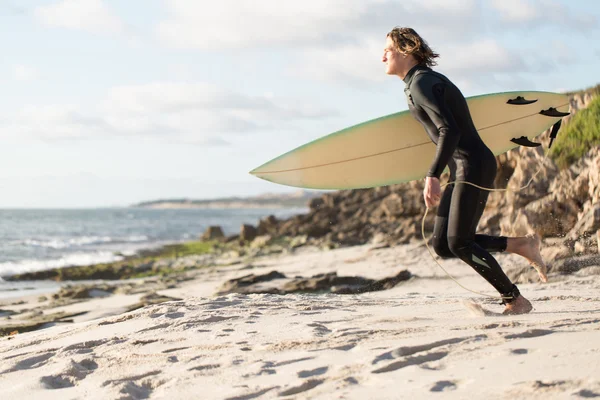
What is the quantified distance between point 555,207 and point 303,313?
476 centimetres

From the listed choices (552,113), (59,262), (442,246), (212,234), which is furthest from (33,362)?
(212,234)

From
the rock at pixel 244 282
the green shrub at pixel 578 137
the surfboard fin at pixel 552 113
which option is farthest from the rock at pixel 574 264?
the rock at pixel 244 282

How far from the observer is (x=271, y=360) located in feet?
10.5

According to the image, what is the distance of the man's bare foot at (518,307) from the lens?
3.91 meters

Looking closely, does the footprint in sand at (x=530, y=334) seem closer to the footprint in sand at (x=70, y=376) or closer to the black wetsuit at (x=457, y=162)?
A: the black wetsuit at (x=457, y=162)

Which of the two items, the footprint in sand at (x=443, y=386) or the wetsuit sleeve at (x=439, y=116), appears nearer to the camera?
the footprint in sand at (x=443, y=386)

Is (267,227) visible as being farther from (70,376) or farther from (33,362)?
(70,376)

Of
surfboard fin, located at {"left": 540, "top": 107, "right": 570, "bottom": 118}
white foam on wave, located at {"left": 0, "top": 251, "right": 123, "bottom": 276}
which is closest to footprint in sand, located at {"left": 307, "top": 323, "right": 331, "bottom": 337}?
surfboard fin, located at {"left": 540, "top": 107, "right": 570, "bottom": 118}

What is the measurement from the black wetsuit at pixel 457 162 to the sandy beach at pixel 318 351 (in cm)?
34

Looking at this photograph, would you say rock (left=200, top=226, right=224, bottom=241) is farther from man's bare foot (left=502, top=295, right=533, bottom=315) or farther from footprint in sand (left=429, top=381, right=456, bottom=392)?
footprint in sand (left=429, top=381, right=456, bottom=392)

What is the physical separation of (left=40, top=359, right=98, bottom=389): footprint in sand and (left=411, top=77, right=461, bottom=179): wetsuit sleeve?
2.12 metres

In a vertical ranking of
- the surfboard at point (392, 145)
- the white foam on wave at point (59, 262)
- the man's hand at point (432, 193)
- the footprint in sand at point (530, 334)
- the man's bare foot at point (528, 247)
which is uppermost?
the surfboard at point (392, 145)

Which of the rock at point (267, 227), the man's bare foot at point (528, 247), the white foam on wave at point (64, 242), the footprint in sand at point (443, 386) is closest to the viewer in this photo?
the footprint in sand at point (443, 386)

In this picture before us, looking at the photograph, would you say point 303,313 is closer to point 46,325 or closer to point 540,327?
point 540,327
